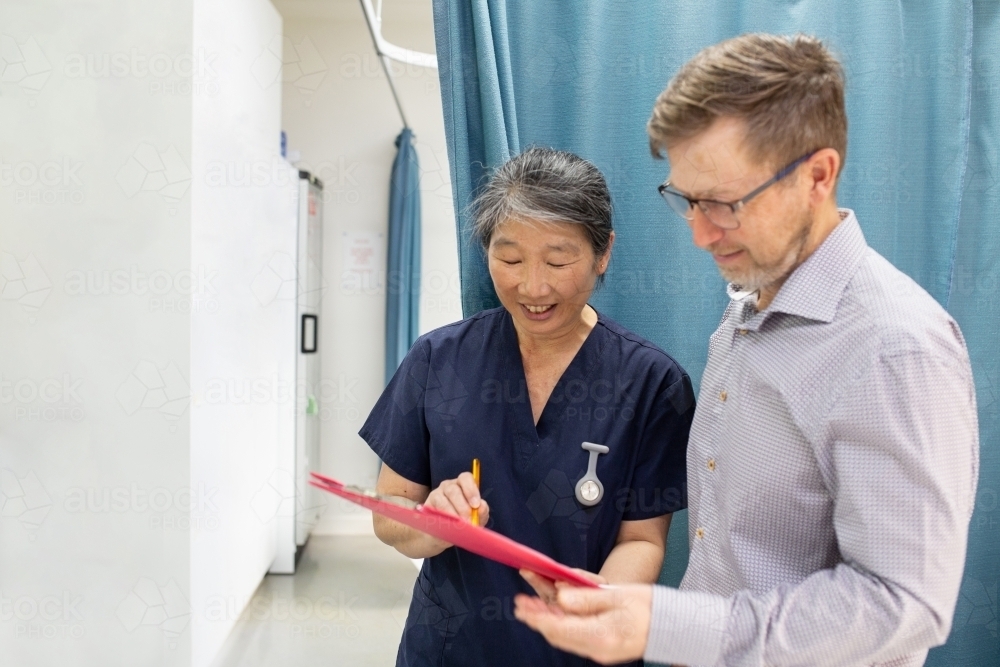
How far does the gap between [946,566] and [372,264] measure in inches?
141

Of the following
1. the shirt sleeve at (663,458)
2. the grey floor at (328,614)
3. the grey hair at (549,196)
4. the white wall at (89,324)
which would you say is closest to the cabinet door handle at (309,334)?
the grey floor at (328,614)

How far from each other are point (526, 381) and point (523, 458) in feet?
0.40

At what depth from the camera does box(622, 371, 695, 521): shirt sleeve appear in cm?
110

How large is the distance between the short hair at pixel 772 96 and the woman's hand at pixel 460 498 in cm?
52

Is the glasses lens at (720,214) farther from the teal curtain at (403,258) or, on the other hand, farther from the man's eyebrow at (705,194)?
the teal curtain at (403,258)

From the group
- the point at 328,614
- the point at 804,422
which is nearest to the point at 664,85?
the point at 804,422

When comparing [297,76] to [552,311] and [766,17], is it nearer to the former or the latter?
[766,17]

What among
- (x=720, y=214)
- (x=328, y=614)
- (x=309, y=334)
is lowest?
(x=328, y=614)

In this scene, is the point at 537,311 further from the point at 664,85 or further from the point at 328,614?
the point at 328,614

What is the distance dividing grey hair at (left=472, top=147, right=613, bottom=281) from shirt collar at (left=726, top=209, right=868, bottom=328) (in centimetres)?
34

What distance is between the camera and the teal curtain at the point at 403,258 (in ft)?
12.4

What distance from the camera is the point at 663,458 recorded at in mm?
1110

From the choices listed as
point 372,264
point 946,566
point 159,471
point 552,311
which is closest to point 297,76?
point 372,264

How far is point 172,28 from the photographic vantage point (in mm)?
1856
